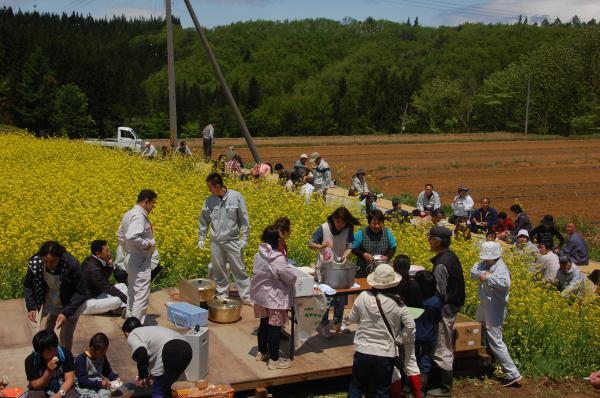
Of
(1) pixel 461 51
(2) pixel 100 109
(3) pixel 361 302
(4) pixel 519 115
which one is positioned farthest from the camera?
(1) pixel 461 51

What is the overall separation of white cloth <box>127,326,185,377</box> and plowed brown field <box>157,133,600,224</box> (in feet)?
43.5

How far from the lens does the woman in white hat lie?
18.9 feet

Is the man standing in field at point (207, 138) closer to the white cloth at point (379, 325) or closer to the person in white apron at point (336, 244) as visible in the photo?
the person in white apron at point (336, 244)

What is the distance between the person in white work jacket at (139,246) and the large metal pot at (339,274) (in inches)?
77.5

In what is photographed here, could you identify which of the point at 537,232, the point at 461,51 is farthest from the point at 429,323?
the point at 461,51

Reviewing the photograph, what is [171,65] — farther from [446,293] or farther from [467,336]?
[446,293]

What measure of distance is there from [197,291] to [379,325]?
337cm

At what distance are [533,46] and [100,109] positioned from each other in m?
95.5

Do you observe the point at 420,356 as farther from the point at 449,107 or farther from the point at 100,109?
the point at 449,107

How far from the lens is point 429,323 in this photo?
6809mm

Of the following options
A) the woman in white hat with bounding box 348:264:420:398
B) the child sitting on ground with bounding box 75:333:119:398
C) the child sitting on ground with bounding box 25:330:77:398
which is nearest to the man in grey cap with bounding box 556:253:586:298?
the woman in white hat with bounding box 348:264:420:398

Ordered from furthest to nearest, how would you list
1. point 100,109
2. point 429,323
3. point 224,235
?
1. point 100,109
2. point 224,235
3. point 429,323

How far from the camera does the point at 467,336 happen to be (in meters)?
7.71

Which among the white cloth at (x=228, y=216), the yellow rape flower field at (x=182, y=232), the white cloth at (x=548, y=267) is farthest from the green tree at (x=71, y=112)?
the white cloth at (x=548, y=267)
